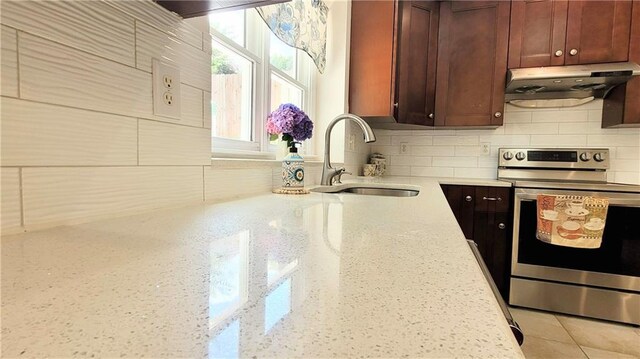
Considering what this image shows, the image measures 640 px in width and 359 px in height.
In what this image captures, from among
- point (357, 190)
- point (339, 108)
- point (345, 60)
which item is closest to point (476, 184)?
point (357, 190)

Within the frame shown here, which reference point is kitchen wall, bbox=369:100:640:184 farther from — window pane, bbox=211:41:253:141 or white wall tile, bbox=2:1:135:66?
white wall tile, bbox=2:1:135:66

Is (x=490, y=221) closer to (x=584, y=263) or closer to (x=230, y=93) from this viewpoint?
(x=584, y=263)

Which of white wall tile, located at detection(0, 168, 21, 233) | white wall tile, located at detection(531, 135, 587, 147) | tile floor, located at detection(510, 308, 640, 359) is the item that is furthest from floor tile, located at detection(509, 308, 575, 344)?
white wall tile, located at detection(0, 168, 21, 233)

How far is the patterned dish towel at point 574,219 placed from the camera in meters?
1.75

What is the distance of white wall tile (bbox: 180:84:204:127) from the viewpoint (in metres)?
0.82

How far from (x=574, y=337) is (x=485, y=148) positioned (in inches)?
55.3

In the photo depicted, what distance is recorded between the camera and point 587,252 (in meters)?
1.87

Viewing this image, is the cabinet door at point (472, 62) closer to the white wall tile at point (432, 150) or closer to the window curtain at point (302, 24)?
the white wall tile at point (432, 150)

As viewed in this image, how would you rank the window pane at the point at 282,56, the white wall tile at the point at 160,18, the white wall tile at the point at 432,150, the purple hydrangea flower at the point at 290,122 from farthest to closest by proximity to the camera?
the white wall tile at the point at 432,150 < the window pane at the point at 282,56 < the purple hydrangea flower at the point at 290,122 < the white wall tile at the point at 160,18

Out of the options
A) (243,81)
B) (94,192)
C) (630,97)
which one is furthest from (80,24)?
(630,97)

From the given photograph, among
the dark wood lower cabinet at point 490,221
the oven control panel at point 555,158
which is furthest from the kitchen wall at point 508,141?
the dark wood lower cabinet at point 490,221

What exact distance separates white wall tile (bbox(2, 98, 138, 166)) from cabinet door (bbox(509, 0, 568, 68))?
250 cm

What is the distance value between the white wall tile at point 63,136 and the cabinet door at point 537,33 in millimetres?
2497

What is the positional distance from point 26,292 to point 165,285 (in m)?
0.12
